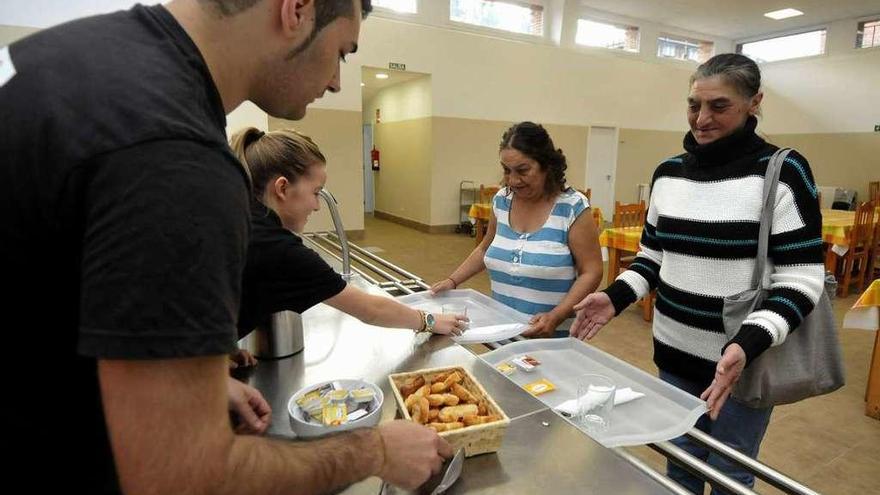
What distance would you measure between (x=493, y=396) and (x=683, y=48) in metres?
10.6

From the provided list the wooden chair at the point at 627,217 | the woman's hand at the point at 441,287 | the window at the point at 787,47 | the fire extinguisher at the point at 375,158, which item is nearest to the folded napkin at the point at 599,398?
the woman's hand at the point at 441,287

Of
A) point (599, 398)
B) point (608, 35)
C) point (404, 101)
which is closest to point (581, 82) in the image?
point (608, 35)

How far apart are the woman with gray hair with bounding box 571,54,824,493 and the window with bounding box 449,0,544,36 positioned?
6724 millimetres

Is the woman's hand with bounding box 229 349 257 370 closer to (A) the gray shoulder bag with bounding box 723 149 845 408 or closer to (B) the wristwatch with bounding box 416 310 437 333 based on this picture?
(B) the wristwatch with bounding box 416 310 437 333

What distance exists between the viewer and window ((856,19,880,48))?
784 cm

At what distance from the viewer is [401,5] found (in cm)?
685

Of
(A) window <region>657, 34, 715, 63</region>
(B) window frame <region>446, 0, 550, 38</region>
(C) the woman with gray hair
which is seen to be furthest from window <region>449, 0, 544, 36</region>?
(C) the woman with gray hair

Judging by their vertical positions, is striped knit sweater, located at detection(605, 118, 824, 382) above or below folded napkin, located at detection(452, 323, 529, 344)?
above

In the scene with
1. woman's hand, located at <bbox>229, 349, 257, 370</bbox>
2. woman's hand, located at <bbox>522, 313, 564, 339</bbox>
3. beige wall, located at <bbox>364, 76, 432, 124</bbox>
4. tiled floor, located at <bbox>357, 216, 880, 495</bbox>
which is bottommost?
tiled floor, located at <bbox>357, 216, 880, 495</bbox>

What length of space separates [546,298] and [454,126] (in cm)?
608

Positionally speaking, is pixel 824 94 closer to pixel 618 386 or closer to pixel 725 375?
pixel 725 375

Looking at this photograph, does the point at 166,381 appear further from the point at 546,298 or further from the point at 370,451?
the point at 546,298

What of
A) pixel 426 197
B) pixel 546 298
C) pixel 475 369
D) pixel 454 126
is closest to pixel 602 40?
pixel 454 126

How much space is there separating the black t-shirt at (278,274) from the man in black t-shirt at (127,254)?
0.46 m
